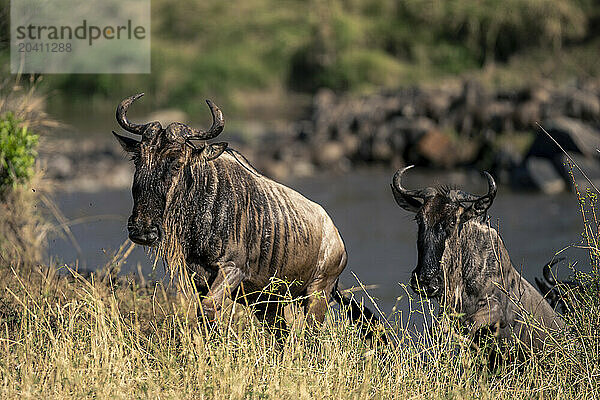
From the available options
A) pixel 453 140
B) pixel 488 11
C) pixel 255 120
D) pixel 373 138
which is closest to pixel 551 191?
pixel 453 140

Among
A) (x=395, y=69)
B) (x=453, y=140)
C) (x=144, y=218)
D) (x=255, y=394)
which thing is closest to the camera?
(x=255, y=394)

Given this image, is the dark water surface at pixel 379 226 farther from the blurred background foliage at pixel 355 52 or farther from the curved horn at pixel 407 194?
the blurred background foliage at pixel 355 52

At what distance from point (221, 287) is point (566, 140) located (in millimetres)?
12416

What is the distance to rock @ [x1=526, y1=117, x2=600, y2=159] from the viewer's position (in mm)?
17000

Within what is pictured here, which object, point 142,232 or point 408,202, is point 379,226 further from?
point 142,232

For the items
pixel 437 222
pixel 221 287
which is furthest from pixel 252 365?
pixel 437 222

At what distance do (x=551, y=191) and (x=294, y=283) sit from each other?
36.2 feet

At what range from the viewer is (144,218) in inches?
227

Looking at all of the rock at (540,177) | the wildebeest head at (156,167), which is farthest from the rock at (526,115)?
the wildebeest head at (156,167)

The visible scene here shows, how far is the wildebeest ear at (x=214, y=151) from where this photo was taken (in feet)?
19.8

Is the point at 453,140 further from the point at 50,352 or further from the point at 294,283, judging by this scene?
the point at 50,352

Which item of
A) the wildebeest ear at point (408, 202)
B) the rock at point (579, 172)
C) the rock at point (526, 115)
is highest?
the wildebeest ear at point (408, 202)

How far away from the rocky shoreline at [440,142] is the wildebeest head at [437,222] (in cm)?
1113

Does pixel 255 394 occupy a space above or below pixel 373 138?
above
